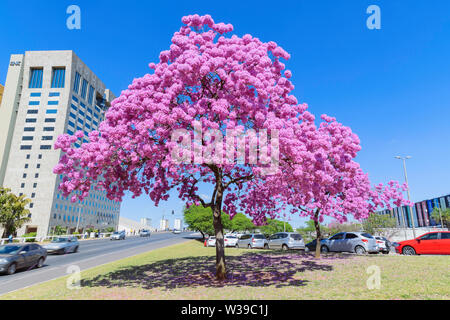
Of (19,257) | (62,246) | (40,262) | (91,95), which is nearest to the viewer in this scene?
(19,257)

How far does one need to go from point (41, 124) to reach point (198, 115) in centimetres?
8842

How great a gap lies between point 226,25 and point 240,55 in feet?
6.73

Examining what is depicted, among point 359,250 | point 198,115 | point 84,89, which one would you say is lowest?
point 359,250

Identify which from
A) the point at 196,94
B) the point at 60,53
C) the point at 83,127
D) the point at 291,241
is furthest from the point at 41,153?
the point at 196,94

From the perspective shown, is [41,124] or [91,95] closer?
[41,124]

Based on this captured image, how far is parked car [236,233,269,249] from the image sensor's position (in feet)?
99.1

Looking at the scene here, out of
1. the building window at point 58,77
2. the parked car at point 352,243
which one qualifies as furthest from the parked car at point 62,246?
the building window at point 58,77

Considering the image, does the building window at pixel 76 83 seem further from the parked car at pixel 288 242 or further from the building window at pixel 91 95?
the parked car at pixel 288 242

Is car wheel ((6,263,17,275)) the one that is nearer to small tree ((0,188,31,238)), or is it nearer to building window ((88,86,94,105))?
small tree ((0,188,31,238))

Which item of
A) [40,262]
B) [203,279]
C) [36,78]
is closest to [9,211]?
[40,262]

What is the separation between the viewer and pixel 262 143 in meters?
7.82

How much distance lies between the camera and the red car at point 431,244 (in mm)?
16438

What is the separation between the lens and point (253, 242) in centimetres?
3061

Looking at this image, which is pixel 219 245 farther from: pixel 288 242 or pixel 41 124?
pixel 41 124
